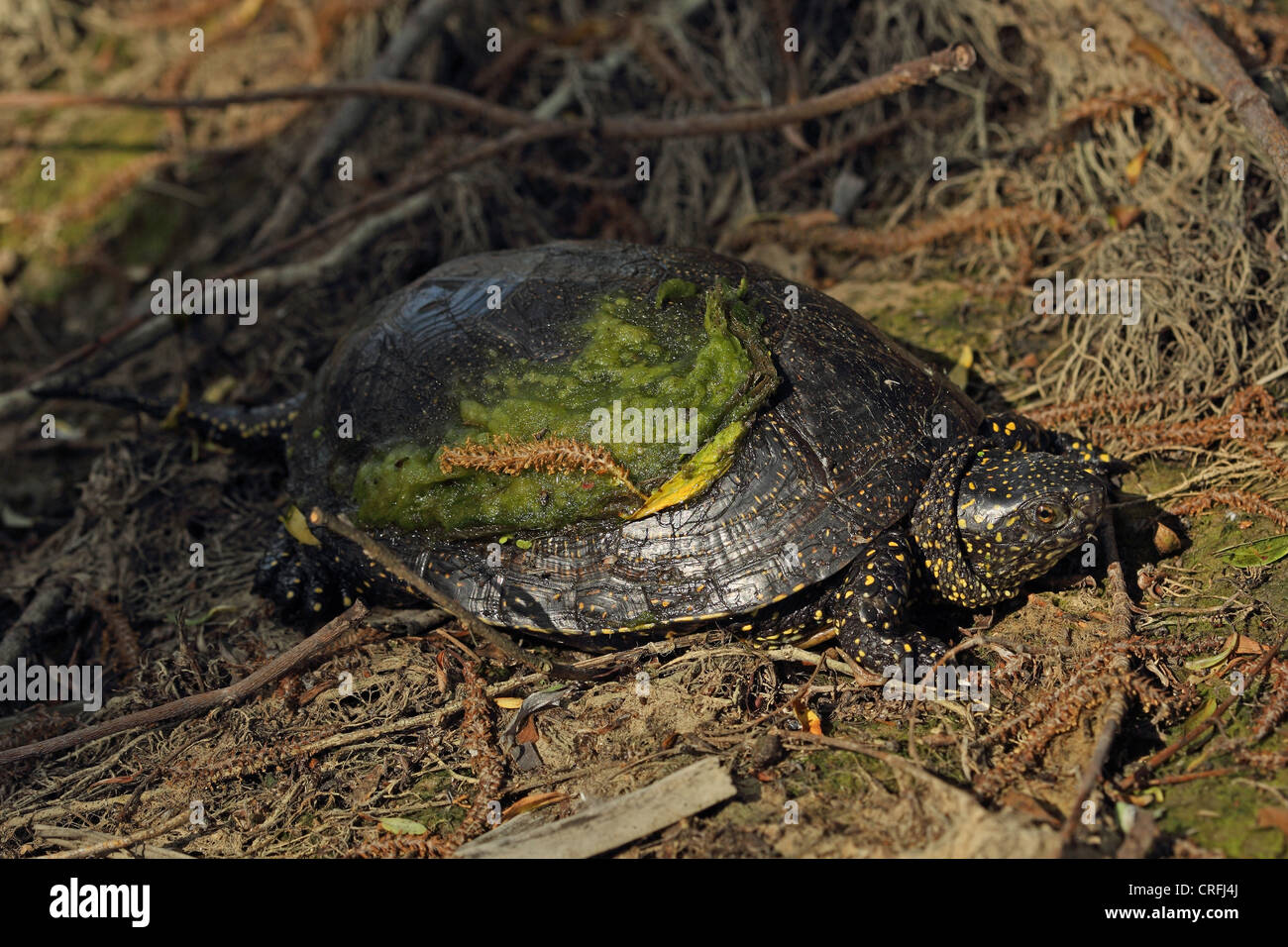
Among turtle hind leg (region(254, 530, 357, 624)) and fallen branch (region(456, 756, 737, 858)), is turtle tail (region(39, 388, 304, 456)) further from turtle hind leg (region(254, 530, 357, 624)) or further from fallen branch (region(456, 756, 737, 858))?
fallen branch (region(456, 756, 737, 858))

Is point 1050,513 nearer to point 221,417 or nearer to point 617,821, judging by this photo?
point 617,821

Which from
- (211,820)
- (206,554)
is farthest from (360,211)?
(211,820)

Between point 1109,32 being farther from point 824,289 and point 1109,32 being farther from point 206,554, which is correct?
point 206,554

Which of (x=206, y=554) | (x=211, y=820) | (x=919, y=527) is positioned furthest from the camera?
(x=206, y=554)

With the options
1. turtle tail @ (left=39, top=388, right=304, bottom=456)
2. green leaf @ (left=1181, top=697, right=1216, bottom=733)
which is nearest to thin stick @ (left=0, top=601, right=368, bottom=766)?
turtle tail @ (left=39, top=388, right=304, bottom=456)

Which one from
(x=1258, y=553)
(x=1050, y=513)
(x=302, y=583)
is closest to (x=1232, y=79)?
(x=1258, y=553)

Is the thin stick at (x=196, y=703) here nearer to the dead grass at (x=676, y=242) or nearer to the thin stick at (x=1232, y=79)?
the dead grass at (x=676, y=242)

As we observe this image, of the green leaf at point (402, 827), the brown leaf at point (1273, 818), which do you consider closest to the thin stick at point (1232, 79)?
the brown leaf at point (1273, 818)
